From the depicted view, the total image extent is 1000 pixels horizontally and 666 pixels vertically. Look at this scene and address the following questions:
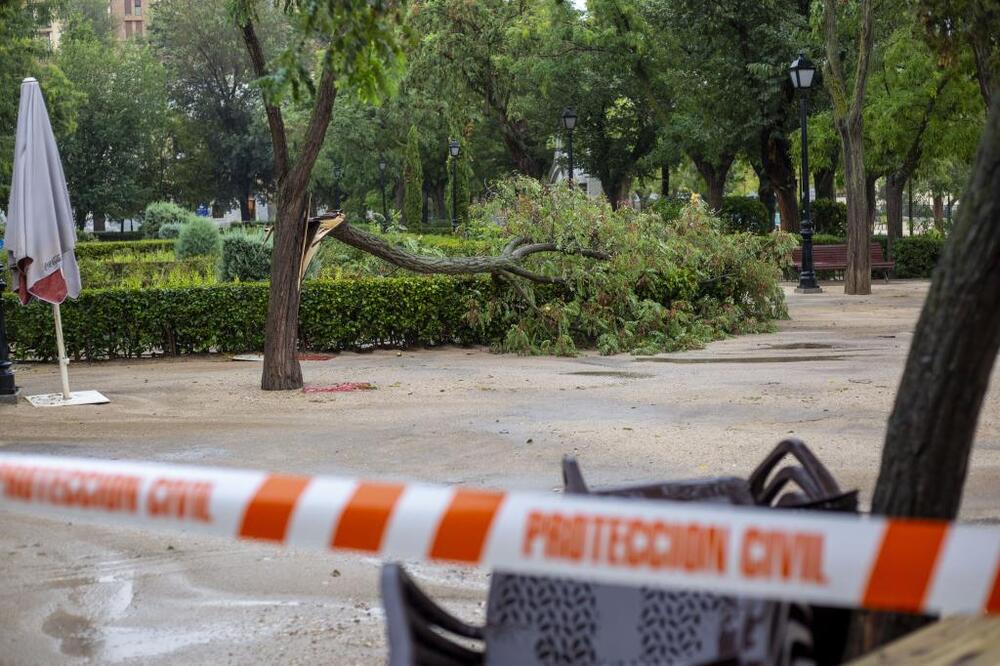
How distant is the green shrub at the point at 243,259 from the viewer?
20.9 meters

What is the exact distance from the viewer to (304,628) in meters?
5.36

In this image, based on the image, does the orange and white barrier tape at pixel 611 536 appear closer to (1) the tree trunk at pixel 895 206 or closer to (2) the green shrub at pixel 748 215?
(1) the tree trunk at pixel 895 206

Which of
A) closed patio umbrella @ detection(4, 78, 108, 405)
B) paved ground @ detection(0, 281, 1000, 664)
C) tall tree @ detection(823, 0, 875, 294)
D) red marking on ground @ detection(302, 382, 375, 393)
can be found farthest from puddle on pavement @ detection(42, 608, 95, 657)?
tall tree @ detection(823, 0, 875, 294)

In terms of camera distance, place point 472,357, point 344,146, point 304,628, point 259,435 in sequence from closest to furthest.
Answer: point 304,628 < point 259,435 < point 472,357 < point 344,146

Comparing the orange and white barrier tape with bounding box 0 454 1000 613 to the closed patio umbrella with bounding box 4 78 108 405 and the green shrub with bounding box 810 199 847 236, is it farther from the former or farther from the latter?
the green shrub with bounding box 810 199 847 236

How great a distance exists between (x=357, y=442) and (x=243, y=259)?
11.9 metres

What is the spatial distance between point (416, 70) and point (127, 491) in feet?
120

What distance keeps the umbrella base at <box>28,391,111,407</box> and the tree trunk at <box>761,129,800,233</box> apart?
A: 26.1m

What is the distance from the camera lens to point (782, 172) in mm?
36688

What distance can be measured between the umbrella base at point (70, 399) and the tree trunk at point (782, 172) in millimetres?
26128

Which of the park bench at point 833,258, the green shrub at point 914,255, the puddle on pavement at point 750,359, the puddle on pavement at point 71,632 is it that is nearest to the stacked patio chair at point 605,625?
the puddle on pavement at point 71,632

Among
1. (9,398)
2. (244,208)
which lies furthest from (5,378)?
(244,208)

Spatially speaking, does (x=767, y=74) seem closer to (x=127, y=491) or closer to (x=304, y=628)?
(x=304, y=628)

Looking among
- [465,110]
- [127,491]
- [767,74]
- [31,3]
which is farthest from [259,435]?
[31,3]
